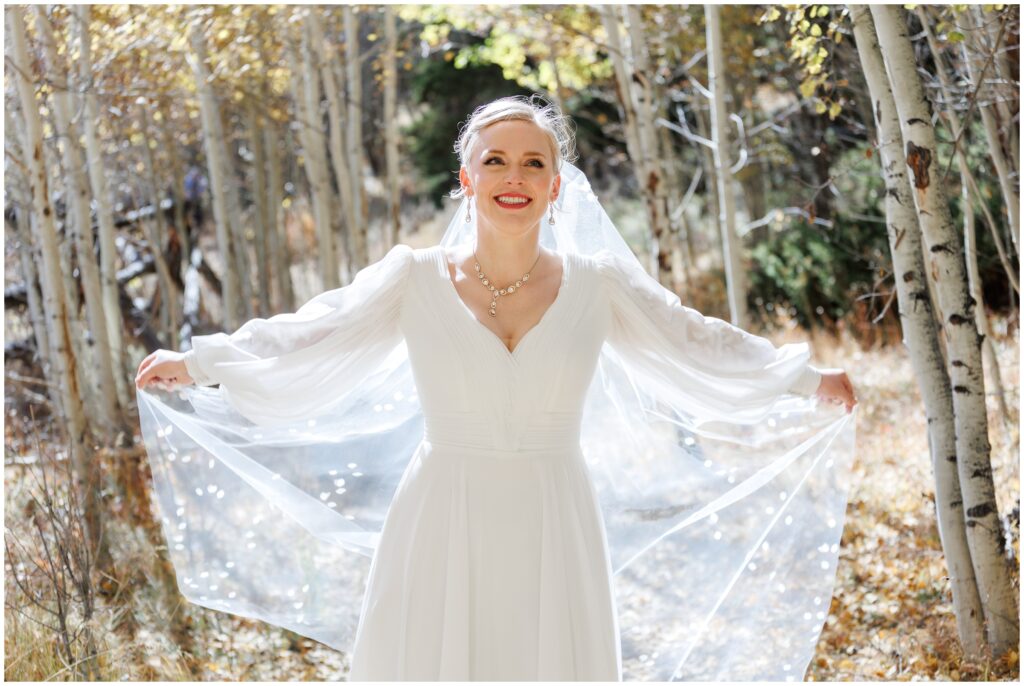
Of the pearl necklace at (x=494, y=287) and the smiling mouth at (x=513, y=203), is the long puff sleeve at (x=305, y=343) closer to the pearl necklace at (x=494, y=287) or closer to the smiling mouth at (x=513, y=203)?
the pearl necklace at (x=494, y=287)

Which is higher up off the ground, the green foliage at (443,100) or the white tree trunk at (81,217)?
the green foliage at (443,100)

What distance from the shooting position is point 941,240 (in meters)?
3.83

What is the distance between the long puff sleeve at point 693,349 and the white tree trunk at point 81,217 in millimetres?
3849

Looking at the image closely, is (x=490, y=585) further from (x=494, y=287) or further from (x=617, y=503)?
(x=617, y=503)

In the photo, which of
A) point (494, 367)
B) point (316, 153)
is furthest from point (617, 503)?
point (316, 153)

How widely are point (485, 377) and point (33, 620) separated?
2253mm

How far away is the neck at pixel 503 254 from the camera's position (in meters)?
3.01

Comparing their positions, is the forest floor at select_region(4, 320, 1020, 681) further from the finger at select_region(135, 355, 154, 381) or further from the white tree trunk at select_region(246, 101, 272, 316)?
the white tree trunk at select_region(246, 101, 272, 316)

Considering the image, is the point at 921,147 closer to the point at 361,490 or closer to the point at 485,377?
the point at 485,377

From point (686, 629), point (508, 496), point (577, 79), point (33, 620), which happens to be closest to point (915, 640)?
point (686, 629)

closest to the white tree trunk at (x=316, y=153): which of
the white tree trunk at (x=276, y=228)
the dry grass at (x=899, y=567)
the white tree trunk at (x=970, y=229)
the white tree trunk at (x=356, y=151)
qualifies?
the white tree trunk at (x=356, y=151)

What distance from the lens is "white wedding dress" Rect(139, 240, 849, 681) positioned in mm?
2920

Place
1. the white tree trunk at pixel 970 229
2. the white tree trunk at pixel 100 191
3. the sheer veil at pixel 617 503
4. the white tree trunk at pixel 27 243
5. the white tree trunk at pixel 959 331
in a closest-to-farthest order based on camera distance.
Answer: the sheer veil at pixel 617 503
the white tree trunk at pixel 959 331
the white tree trunk at pixel 970 229
the white tree trunk at pixel 100 191
the white tree trunk at pixel 27 243

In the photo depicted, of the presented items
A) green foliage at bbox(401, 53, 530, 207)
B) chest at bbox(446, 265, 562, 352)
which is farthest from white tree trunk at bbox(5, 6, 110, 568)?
green foliage at bbox(401, 53, 530, 207)
